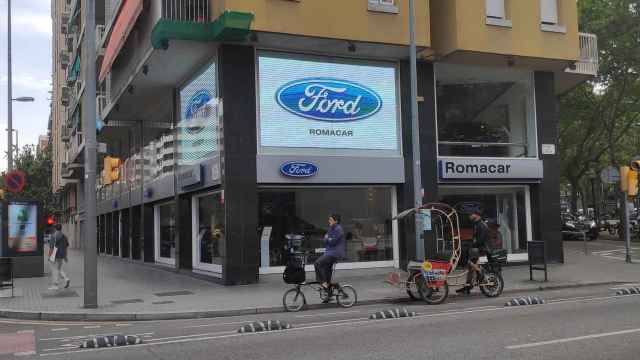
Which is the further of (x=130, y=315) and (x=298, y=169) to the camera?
(x=298, y=169)

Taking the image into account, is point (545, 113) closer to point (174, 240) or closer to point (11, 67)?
point (174, 240)

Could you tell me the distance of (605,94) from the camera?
1362 inches

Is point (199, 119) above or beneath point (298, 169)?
above

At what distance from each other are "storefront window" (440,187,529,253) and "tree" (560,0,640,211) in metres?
14.2

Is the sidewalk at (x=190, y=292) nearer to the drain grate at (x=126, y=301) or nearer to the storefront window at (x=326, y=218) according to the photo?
the drain grate at (x=126, y=301)

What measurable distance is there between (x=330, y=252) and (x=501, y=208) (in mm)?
10960

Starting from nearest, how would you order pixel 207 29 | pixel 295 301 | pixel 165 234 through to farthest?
1. pixel 295 301
2. pixel 207 29
3. pixel 165 234

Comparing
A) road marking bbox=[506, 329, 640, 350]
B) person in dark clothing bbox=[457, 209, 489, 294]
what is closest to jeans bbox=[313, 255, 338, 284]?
person in dark clothing bbox=[457, 209, 489, 294]

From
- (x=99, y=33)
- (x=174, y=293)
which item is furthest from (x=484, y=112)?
(x=99, y=33)

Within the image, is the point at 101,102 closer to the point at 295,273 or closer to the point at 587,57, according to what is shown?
the point at 295,273

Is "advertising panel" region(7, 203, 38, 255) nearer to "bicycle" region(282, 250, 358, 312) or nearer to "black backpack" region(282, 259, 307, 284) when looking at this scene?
"bicycle" region(282, 250, 358, 312)

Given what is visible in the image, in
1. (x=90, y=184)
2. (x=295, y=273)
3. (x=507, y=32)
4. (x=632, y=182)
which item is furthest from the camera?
(x=632, y=182)

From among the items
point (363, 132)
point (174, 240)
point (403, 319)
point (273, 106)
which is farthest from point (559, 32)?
point (174, 240)

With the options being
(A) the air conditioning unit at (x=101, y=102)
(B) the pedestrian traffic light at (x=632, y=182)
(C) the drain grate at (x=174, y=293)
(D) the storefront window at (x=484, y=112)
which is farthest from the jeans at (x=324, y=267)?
(A) the air conditioning unit at (x=101, y=102)
